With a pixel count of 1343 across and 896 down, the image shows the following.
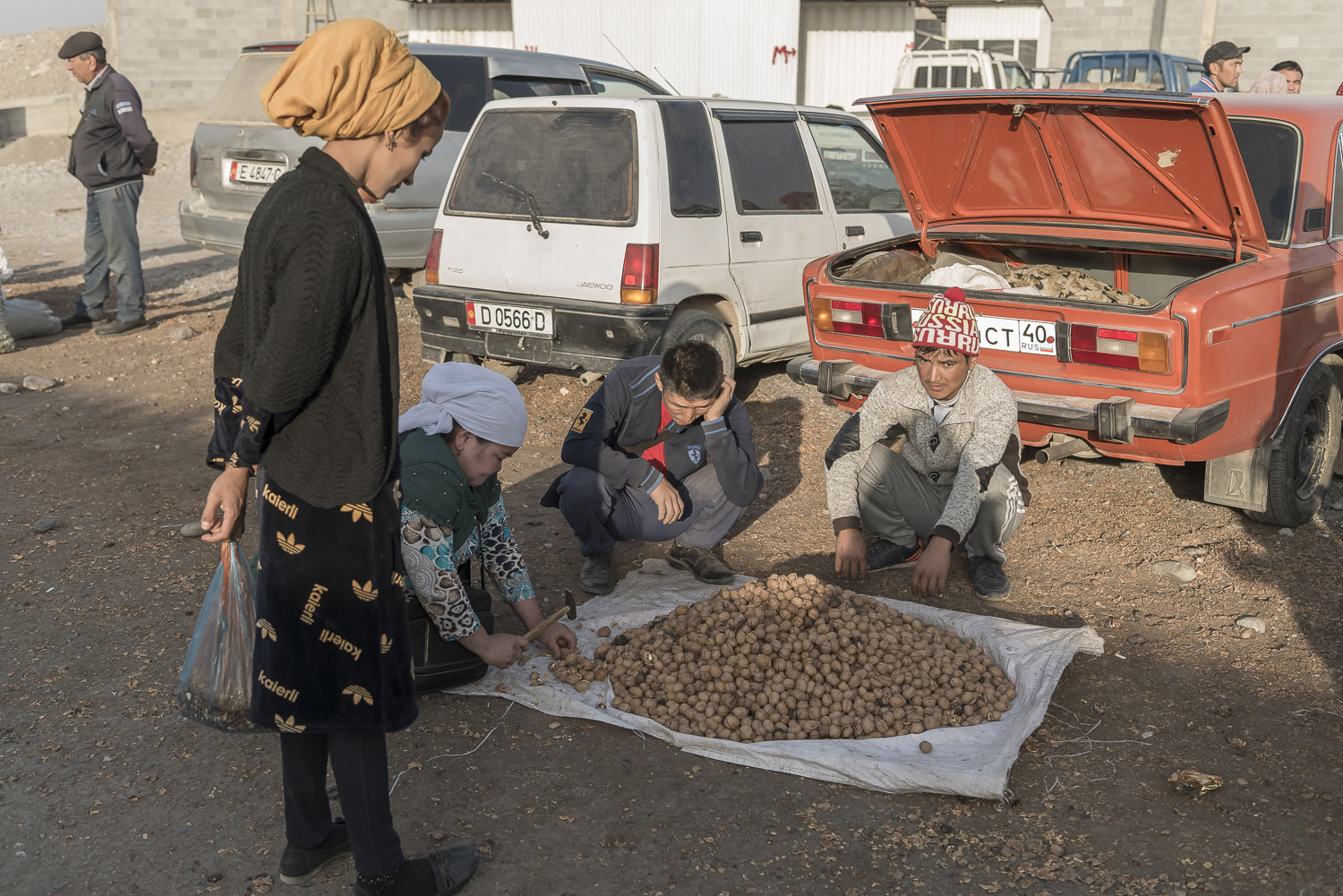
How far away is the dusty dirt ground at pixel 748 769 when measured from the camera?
8.79 feet

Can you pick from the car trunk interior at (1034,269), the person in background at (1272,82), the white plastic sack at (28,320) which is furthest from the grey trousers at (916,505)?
the white plastic sack at (28,320)

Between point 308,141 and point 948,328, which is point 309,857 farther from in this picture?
point 308,141

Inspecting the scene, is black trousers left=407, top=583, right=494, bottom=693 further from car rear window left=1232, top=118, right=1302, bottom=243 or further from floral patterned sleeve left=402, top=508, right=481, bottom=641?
car rear window left=1232, top=118, right=1302, bottom=243

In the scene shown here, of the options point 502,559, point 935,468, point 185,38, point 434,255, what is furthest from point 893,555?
point 185,38

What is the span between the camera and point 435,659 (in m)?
3.38

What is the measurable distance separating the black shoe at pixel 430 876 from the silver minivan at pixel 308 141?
6.02m

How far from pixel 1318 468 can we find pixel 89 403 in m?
7.15

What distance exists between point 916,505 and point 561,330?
2.42m

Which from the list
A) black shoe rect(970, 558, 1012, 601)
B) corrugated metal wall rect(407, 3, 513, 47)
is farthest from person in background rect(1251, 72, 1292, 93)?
corrugated metal wall rect(407, 3, 513, 47)

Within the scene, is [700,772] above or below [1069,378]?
below

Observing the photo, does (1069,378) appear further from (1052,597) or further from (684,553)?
(684,553)

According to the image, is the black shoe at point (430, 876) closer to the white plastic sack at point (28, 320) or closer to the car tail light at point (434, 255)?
the car tail light at point (434, 255)

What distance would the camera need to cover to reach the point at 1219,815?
2.86m

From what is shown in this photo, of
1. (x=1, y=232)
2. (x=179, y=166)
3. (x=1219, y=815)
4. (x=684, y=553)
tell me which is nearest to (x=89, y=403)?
(x=684, y=553)
